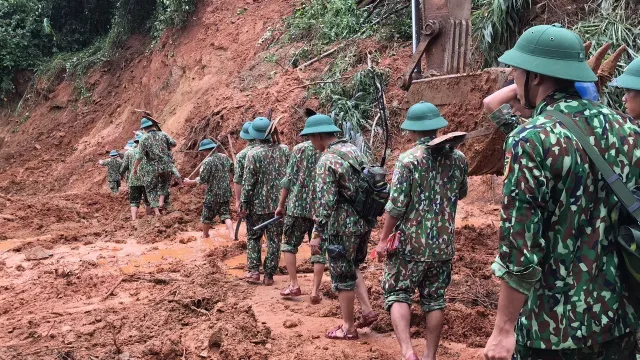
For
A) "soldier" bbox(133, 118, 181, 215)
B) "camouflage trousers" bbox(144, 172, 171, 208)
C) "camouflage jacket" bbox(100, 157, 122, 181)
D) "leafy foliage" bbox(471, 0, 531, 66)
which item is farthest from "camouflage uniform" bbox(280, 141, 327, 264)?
"camouflage jacket" bbox(100, 157, 122, 181)

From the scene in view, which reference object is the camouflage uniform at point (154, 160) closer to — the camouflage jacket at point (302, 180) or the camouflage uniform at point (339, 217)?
the camouflage jacket at point (302, 180)

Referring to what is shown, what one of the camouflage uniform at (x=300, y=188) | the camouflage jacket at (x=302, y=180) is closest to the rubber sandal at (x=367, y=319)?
the camouflage uniform at (x=300, y=188)

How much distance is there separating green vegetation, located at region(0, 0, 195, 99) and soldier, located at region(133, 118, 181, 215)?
11.8 metres

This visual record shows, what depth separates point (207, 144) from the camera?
38.8 feet

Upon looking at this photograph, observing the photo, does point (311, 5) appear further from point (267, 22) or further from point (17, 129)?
point (17, 129)

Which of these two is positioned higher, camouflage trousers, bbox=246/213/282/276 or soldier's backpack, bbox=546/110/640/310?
soldier's backpack, bbox=546/110/640/310

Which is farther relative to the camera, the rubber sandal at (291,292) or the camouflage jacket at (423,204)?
the rubber sandal at (291,292)

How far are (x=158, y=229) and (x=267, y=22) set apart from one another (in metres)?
9.64

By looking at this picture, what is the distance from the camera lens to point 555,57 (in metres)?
2.35

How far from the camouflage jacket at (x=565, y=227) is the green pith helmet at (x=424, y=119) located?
208cm

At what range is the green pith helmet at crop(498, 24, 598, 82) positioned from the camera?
233 cm

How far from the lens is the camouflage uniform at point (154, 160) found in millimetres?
11734

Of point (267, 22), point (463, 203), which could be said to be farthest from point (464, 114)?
point (267, 22)

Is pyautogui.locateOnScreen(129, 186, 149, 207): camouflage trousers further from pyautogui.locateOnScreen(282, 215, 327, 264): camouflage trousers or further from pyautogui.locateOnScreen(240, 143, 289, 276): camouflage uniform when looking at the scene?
pyautogui.locateOnScreen(282, 215, 327, 264): camouflage trousers
